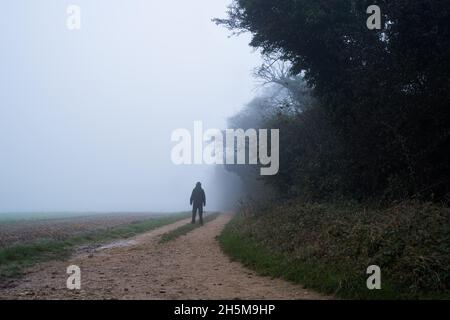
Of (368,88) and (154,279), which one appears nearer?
(154,279)

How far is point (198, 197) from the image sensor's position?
934 inches

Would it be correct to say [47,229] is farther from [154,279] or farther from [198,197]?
[154,279]

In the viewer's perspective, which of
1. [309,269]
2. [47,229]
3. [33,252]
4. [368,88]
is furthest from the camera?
[47,229]

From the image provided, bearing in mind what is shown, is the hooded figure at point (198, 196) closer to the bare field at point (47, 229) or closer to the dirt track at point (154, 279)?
the bare field at point (47, 229)

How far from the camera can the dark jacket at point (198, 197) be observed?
23547 mm

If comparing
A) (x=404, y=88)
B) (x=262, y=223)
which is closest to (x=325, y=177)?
(x=262, y=223)

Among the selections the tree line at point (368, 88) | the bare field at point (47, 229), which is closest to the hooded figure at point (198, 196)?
the bare field at point (47, 229)

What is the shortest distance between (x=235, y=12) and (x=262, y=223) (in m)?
9.50

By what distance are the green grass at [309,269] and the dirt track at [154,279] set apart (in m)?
0.30

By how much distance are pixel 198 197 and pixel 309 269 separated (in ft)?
50.1

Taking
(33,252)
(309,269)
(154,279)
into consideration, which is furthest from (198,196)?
(309,269)

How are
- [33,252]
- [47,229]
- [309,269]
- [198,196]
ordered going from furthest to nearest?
[198,196]
[47,229]
[33,252]
[309,269]

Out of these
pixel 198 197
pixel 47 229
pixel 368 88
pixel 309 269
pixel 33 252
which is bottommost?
pixel 47 229

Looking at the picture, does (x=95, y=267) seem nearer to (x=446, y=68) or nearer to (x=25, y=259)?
(x=25, y=259)
